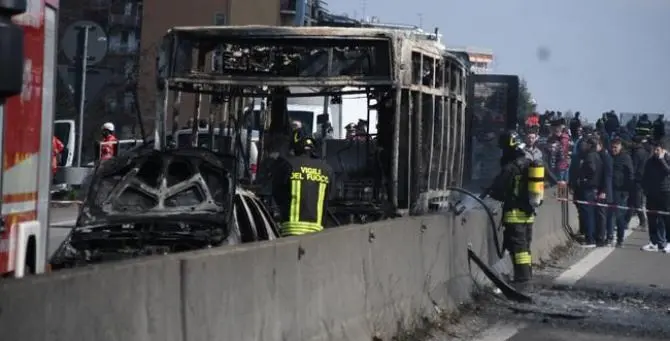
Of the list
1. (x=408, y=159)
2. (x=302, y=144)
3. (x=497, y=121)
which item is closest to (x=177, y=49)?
(x=408, y=159)

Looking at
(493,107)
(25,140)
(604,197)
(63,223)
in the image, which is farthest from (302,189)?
(493,107)

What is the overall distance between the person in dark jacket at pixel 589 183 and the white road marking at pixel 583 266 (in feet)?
3.16

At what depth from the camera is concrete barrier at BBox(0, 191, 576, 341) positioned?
5.64 metres

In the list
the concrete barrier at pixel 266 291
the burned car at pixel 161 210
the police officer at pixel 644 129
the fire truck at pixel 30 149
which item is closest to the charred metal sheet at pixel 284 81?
the concrete barrier at pixel 266 291

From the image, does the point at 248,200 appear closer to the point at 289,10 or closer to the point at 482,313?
the point at 482,313

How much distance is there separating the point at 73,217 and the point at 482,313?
45.1ft

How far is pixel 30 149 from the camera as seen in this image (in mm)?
8477

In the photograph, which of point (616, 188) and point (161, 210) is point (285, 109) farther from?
point (616, 188)

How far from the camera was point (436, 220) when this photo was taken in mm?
13125

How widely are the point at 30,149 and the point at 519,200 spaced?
29.1 ft

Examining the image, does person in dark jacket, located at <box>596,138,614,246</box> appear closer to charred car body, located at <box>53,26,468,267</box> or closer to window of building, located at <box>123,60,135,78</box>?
charred car body, located at <box>53,26,468,267</box>

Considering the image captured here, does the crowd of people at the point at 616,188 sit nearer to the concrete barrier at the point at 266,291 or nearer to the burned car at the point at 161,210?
the concrete barrier at the point at 266,291

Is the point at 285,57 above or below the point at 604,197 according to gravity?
above

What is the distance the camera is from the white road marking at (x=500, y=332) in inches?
474
